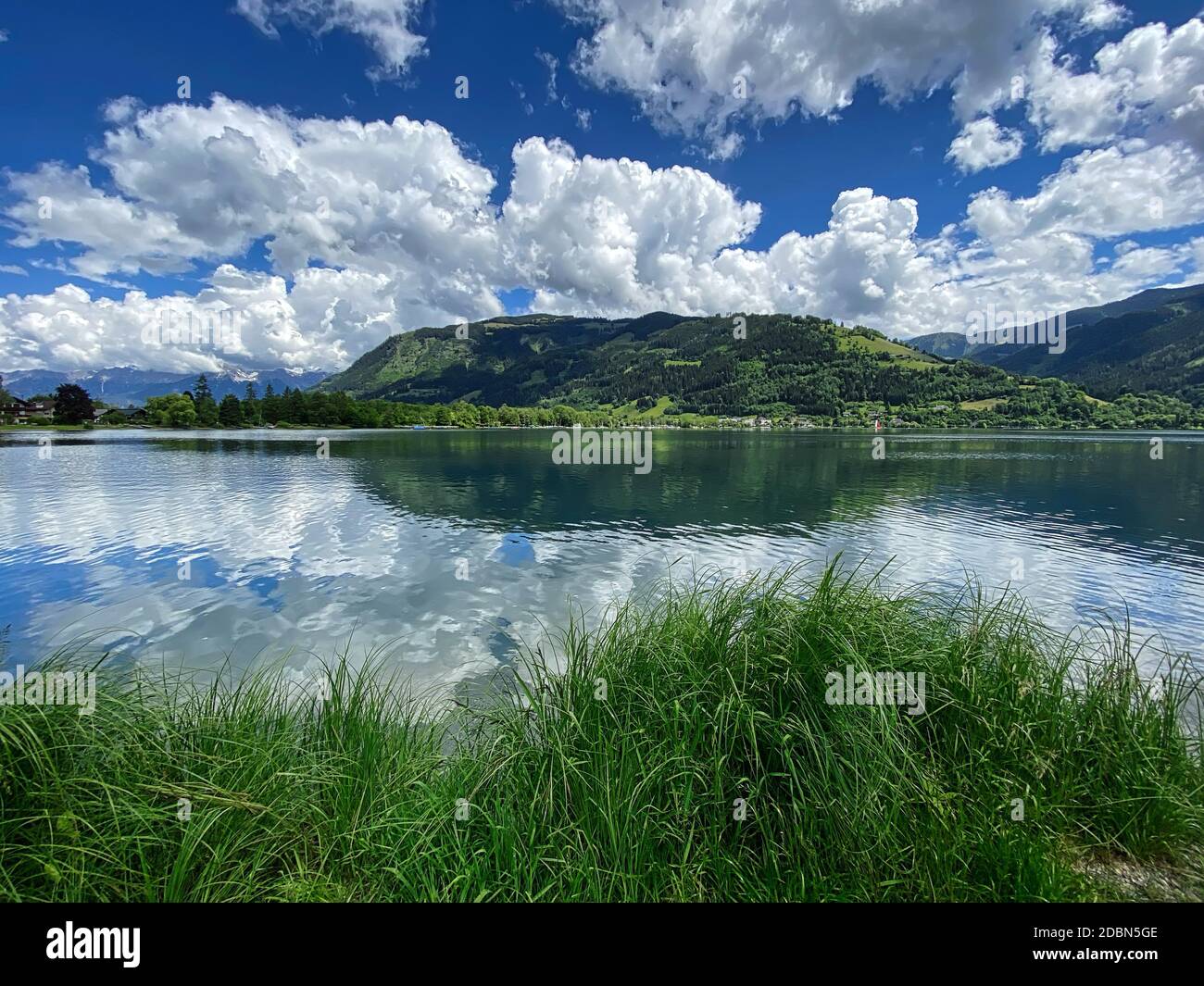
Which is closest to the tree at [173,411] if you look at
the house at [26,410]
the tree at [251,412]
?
the tree at [251,412]

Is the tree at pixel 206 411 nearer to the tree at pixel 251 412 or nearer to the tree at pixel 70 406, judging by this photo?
the tree at pixel 251 412

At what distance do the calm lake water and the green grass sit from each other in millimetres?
3965

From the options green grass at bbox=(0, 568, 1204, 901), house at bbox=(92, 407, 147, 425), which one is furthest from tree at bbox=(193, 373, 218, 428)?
green grass at bbox=(0, 568, 1204, 901)

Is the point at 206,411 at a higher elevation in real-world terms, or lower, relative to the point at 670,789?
higher

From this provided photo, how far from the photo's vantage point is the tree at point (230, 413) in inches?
6358

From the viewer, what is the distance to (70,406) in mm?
136625

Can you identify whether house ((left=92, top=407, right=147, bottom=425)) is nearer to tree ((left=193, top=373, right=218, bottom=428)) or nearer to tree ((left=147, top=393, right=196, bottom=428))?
tree ((left=147, top=393, right=196, bottom=428))

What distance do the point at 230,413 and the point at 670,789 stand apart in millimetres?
201248

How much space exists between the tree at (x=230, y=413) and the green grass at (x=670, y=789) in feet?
642

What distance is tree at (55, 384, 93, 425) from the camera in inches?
5379

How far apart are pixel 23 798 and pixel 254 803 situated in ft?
4.94

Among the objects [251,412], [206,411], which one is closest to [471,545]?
[206,411]

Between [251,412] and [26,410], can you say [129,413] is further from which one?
[251,412]
